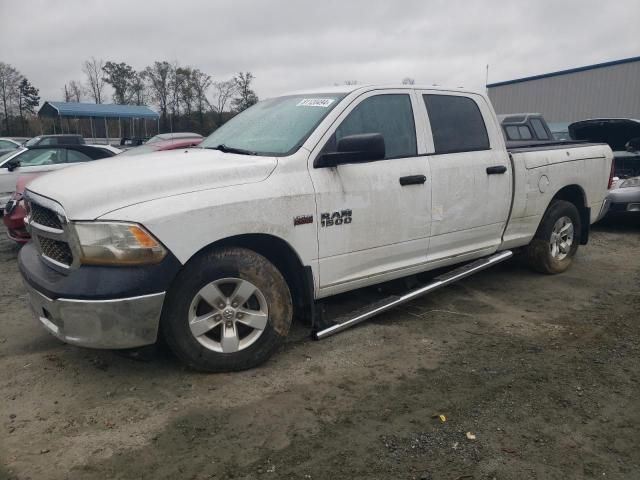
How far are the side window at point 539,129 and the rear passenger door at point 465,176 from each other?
7.39 meters

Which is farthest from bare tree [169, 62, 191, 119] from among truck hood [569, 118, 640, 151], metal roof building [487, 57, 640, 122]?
truck hood [569, 118, 640, 151]

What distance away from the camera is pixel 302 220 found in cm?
363

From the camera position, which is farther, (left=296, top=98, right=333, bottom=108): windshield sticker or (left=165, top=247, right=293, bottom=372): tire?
(left=296, top=98, right=333, bottom=108): windshield sticker

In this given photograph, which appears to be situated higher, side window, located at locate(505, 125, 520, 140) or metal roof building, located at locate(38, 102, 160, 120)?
metal roof building, located at locate(38, 102, 160, 120)

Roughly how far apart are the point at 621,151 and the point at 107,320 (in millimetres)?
9433

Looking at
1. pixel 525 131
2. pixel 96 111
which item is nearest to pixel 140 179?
pixel 525 131

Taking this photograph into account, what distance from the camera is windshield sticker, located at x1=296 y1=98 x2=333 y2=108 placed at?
4.07 m

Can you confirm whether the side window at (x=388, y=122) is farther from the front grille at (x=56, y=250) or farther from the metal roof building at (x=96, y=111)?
the metal roof building at (x=96, y=111)

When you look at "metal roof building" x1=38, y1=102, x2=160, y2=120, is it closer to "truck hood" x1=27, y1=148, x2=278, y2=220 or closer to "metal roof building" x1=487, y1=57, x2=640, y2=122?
"metal roof building" x1=487, y1=57, x2=640, y2=122

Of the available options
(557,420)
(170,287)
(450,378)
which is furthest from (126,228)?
(557,420)

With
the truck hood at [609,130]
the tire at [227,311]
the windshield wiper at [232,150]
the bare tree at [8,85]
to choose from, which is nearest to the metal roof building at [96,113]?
the bare tree at [8,85]

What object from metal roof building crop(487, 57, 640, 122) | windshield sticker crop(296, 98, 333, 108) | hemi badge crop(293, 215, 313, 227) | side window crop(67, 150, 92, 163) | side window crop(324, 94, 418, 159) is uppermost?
metal roof building crop(487, 57, 640, 122)

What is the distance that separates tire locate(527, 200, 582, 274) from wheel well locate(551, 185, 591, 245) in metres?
0.10

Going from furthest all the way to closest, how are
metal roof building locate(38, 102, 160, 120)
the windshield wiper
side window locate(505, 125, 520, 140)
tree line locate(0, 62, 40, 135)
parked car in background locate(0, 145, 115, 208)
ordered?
tree line locate(0, 62, 40, 135) < metal roof building locate(38, 102, 160, 120) < side window locate(505, 125, 520, 140) < parked car in background locate(0, 145, 115, 208) < the windshield wiper
